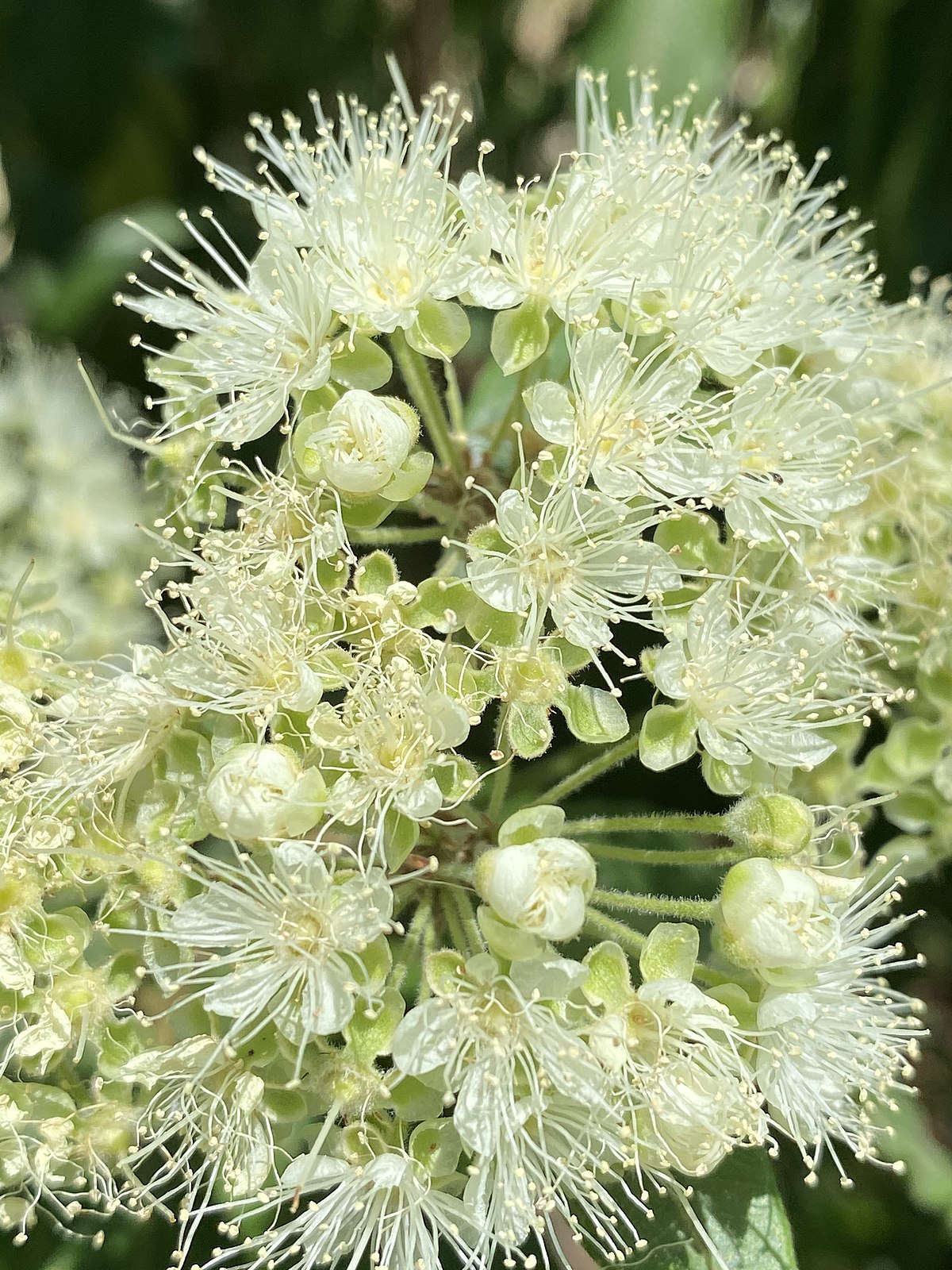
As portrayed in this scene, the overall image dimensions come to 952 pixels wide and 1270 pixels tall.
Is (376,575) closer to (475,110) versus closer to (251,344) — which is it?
(251,344)

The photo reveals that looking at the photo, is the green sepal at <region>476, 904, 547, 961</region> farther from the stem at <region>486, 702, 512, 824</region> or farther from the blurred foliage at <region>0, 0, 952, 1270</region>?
the blurred foliage at <region>0, 0, 952, 1270</region>

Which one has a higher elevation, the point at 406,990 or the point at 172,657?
the point at 172,657

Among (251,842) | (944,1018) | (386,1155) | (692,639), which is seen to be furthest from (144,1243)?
(944,1018)

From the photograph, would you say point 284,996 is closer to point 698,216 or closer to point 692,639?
point 692,639

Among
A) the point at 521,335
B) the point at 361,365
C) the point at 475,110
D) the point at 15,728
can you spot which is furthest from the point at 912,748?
the point at 475,110

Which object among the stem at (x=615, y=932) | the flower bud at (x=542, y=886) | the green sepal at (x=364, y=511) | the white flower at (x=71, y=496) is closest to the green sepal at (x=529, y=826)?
the flower bud at (x=542, y=886)

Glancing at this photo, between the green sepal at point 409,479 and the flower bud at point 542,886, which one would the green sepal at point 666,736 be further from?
the green sepal at point 409,479
